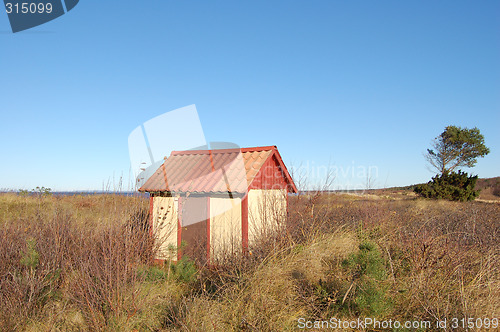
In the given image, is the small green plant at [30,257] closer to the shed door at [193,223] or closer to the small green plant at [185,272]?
the small green plant at [185,272]

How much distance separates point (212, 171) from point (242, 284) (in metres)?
3.97

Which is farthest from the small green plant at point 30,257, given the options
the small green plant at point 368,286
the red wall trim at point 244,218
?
the small green plant at point 368,286

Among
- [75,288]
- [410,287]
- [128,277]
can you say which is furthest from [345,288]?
[75,288]

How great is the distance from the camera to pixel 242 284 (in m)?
4.61

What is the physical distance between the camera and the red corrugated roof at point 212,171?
7.52 m

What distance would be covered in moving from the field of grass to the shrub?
16629 mm

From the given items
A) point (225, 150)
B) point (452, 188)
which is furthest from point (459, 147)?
point (225, 150)

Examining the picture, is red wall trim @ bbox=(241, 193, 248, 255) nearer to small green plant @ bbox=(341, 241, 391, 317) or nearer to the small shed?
the small shed

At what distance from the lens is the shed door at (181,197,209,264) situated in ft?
25.1

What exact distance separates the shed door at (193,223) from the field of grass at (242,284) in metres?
1.55

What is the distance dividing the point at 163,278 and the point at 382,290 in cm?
389

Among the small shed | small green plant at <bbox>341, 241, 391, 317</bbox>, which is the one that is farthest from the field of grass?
the small shed

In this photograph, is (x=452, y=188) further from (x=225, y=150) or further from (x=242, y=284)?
(x=242, y=284)

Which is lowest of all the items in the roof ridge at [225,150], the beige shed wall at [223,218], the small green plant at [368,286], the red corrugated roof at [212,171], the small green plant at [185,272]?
the small green plant at [185,272]
